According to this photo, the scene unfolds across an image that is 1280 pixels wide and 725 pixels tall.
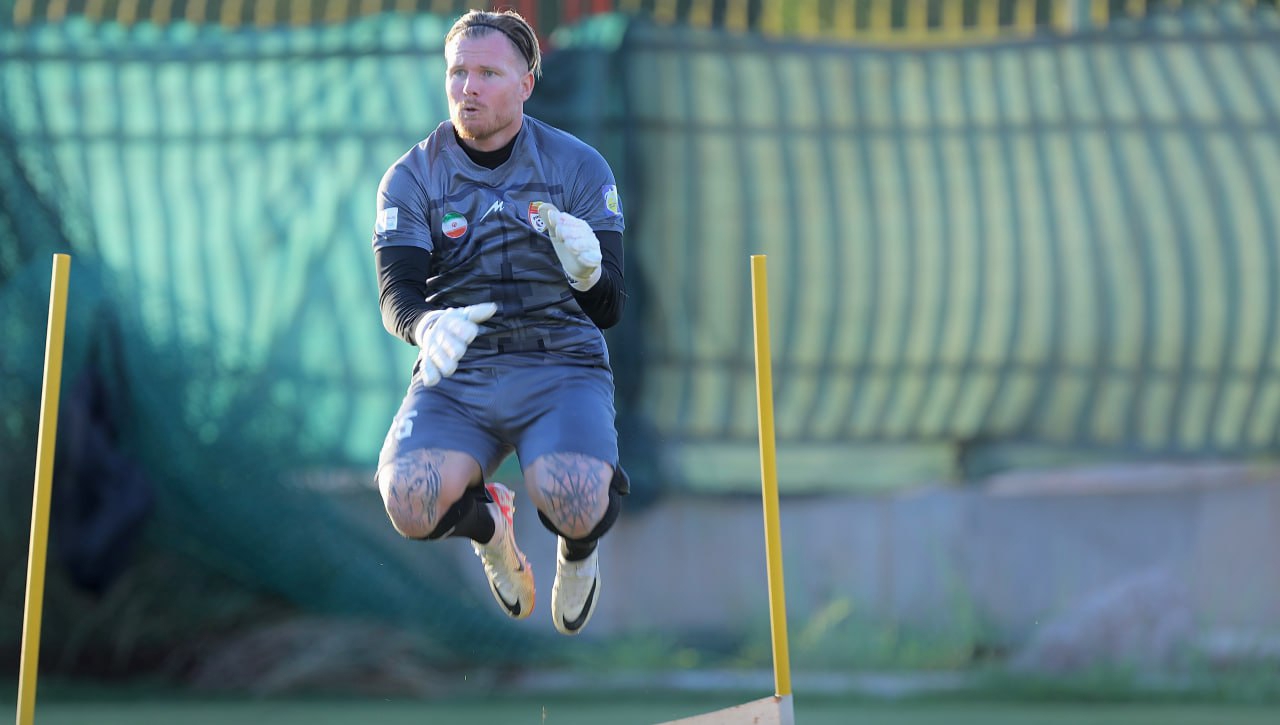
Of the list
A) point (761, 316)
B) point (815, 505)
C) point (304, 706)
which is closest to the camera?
point (761, 316)

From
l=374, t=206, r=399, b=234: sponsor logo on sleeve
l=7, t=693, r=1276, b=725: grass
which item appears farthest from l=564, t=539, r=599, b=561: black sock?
l=7, t=693, r=1276, b=725: grass

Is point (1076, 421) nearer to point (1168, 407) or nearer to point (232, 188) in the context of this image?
point (1168, 407)

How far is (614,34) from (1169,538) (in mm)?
3482

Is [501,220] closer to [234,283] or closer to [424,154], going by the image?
[424,154]

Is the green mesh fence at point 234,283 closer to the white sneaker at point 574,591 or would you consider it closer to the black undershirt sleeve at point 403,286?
the white sneaker at point 574,591

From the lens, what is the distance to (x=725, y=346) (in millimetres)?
8148

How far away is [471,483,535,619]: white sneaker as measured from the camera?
447cm

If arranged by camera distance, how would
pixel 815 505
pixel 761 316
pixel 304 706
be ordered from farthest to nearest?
pixel 815 505 < pixel 304 706 < pixel 761 316

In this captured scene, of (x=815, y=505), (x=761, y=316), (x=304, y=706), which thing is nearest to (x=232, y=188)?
(x=304, y=706)

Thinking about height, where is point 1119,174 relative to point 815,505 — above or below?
above

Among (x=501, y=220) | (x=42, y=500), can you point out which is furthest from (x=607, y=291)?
(x=42, y=500)

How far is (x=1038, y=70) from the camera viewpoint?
8.30 m

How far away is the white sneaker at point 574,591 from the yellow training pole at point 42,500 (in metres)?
1.28

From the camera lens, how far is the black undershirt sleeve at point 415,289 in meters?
4.03
